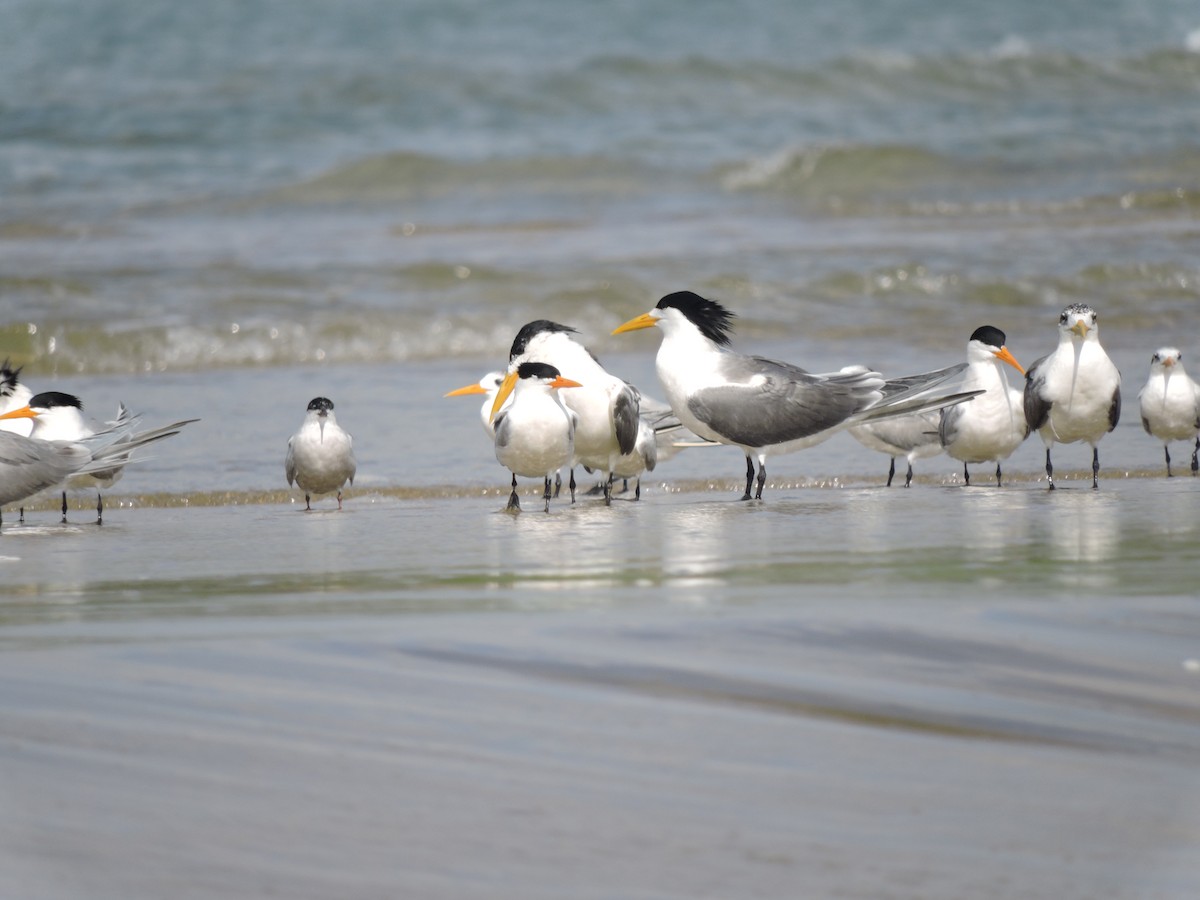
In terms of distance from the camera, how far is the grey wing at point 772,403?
598cm

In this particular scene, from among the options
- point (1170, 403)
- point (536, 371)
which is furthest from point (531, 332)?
point (1170, 403)

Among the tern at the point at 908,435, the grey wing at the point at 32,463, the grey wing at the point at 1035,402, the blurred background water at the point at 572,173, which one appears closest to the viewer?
the grey wing at the point at 32,463

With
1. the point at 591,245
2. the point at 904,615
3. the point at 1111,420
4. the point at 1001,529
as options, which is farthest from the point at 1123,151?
the point at 904,615

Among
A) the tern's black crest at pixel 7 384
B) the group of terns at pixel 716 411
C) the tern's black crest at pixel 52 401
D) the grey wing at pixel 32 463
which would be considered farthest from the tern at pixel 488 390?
the tern's black crest at pixel 7 384

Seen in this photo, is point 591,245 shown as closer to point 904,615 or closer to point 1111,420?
point 1111,420

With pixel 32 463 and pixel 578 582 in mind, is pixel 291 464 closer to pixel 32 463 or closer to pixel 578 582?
pixel 32 463

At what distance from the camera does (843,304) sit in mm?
11195

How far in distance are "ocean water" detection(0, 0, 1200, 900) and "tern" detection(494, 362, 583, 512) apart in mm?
229

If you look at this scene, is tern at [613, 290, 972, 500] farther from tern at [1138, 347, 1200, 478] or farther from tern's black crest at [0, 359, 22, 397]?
tern's black crest at [0, 359, 22, 397]

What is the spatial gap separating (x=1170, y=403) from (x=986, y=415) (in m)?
0.72

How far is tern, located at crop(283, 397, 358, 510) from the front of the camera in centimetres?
605

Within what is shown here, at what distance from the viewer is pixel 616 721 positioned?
310cm

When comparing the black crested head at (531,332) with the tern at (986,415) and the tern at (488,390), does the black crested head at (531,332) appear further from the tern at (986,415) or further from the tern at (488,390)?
the tern at (986,415)

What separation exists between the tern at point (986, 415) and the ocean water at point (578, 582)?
0.21 m
